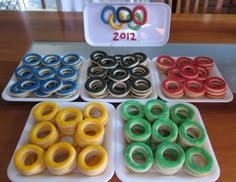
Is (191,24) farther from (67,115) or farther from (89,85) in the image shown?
(67,115)

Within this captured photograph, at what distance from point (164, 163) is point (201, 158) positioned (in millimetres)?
92

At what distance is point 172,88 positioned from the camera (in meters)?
0.69

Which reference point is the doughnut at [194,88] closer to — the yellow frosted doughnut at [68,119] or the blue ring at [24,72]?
the yellow frosted doughnut at [68,119]

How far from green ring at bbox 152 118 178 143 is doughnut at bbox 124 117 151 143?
0.05ft

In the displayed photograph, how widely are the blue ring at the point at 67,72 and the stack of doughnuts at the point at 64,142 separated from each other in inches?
4.6

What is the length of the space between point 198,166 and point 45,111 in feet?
1.28

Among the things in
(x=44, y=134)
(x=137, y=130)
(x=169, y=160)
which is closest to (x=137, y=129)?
(x=137, y=130)

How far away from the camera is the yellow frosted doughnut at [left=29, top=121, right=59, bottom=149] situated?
517 millimetres

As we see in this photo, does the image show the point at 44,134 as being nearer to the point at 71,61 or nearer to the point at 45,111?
the point at 45,111

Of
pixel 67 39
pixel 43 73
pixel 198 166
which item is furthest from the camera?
pixel 67 39

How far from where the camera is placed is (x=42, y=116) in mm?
576

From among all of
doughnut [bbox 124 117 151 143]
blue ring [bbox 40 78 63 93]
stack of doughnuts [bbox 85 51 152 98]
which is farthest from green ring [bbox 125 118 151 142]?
blue ring [bbox 40 78 63 93]

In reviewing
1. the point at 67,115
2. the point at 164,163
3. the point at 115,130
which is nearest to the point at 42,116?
the point at 67,115

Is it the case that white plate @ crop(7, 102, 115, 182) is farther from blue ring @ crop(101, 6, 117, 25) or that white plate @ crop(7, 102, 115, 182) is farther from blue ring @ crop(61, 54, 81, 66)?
blue ring @ crop(101, 6, 117, 25)
